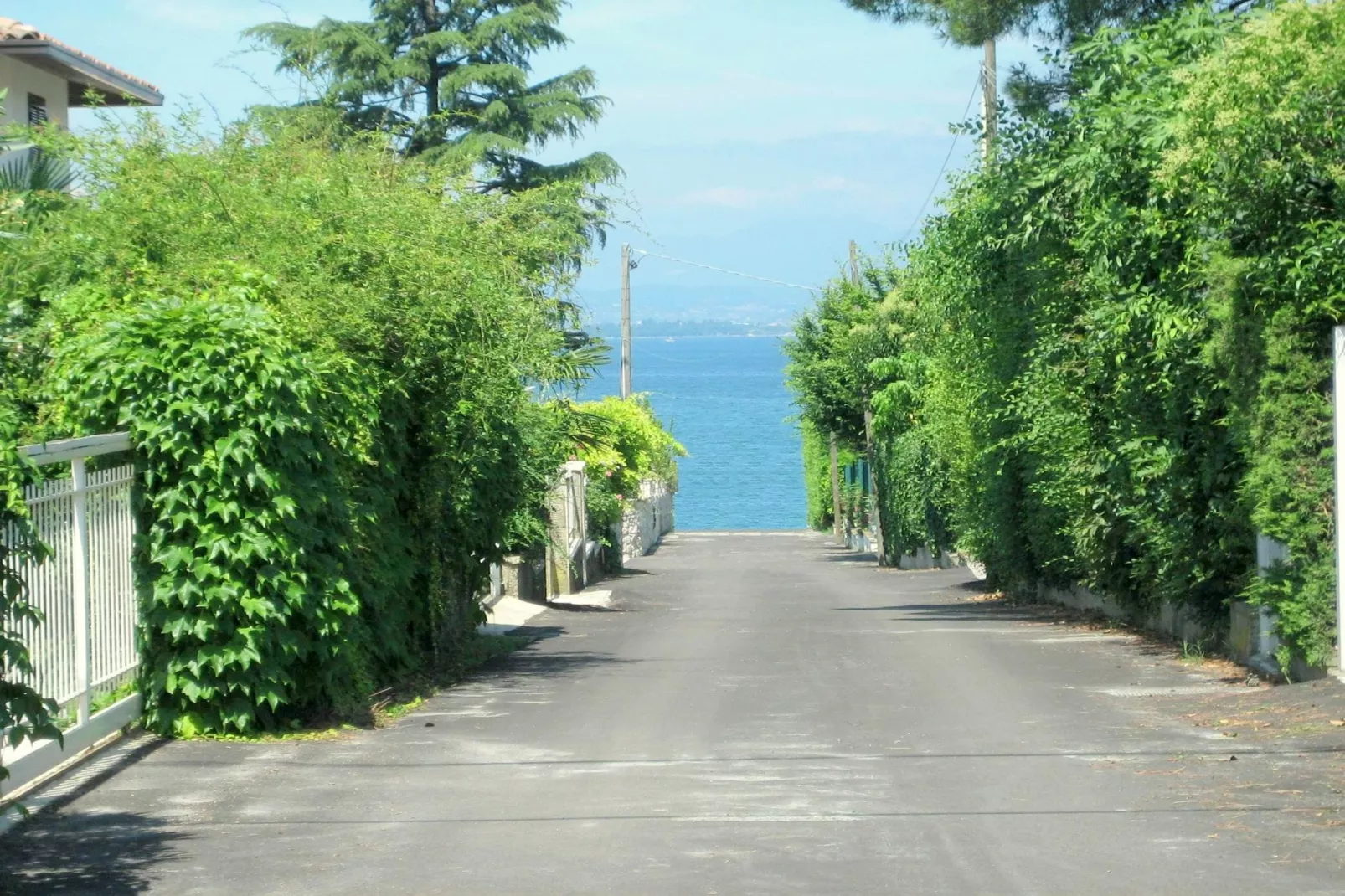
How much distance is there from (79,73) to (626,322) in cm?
2744

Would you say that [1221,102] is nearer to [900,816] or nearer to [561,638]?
[900,816]

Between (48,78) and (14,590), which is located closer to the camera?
(14,590)

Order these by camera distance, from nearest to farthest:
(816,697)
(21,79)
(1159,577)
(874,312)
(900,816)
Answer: (900,816) < (816,697) < (1159,577) < (21,79) < (874,312)

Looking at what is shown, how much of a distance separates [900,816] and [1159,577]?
25.1 feet

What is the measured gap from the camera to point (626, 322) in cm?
5178

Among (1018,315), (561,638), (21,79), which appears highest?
(21,79)

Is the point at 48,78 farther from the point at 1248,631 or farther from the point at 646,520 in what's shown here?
the point at 646,520

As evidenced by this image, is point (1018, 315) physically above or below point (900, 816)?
above

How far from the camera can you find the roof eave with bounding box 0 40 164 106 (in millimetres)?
23578

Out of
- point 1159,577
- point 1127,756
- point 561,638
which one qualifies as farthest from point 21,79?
point 1127,756

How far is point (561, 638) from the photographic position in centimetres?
1889

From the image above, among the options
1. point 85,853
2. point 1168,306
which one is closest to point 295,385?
point 85,853

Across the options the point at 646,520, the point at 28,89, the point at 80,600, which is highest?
the point at 28,89

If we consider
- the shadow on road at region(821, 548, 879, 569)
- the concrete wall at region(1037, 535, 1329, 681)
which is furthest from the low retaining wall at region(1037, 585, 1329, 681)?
the shadow on road at region(821, 548, 879, 569)
